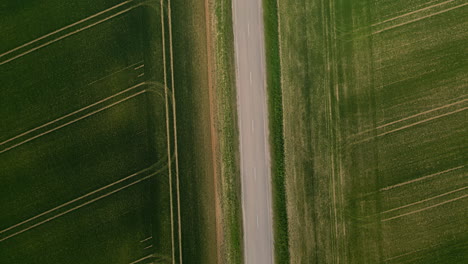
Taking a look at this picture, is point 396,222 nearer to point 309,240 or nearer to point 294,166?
point 309,240

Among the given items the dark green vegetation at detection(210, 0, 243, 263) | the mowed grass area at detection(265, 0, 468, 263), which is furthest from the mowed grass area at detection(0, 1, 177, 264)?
the mowed grass area at detection(265, 0, 468, 263)

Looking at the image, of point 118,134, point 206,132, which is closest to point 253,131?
point 206,132

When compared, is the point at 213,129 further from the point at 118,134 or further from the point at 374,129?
the point at 374,129

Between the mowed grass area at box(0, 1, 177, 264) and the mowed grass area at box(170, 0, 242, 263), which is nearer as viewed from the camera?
the mowed grass area at box(170, 0, 242, 263)

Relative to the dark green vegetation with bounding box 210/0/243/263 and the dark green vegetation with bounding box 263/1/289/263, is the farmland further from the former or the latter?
the dark green vegetation with bounding box 263/1/289/263

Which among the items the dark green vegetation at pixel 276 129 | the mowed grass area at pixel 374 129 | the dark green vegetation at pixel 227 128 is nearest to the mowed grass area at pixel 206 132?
the dark green vegetation at pixel 227 128
